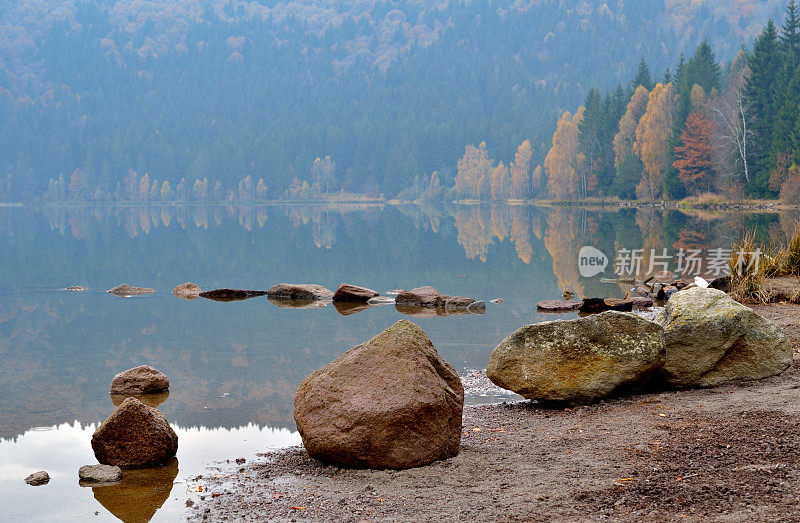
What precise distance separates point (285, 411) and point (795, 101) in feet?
198

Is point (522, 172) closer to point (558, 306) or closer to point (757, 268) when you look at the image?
point (558, 306)

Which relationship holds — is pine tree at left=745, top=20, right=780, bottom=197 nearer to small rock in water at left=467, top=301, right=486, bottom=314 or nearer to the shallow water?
the shallow water

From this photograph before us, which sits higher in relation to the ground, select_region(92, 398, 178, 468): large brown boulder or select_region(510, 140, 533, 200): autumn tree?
select_region(510, 140, 533, 200): autumn tree

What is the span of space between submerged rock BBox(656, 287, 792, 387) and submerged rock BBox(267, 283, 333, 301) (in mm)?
13722

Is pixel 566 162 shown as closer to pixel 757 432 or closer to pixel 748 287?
pixel 748 287

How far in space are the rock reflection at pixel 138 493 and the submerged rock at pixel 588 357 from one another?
13.6 ft

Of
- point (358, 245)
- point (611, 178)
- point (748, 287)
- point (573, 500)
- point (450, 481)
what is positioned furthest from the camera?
point (611, 178)

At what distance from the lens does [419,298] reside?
66.6 ft

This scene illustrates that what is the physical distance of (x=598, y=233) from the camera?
145ft

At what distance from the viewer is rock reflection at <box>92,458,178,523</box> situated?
6.66 metres

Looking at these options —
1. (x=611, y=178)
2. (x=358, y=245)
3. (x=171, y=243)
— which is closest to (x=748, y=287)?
(x=358, y=245)

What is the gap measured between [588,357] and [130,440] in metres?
5.09

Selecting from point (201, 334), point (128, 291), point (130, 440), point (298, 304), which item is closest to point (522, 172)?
point (128, 291)

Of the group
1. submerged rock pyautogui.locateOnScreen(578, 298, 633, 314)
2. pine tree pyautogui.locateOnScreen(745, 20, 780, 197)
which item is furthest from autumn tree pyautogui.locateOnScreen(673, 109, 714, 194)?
submerged rock pyautogui.locateOnScreen(578, 298, 633, 314)
